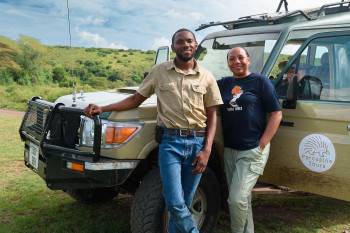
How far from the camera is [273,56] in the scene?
431 cm

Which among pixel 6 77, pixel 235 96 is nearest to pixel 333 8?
pixel 235 96

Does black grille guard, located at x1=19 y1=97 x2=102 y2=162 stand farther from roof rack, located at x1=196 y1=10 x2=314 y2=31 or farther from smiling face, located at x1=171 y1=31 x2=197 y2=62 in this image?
roof rack, located at x1=196 y1=10 x2=314 y2=31

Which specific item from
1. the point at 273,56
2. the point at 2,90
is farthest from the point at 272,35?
the point at 2,90

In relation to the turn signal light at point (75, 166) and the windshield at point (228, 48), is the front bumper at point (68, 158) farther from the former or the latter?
the windshield at point (228, 48)

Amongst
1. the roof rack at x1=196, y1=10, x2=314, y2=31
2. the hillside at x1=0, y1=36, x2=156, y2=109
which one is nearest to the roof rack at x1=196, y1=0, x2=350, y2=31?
the roof rack at x1=196, y1=10, x2=314, y2=31

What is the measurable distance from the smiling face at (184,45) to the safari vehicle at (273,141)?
686 millimetres

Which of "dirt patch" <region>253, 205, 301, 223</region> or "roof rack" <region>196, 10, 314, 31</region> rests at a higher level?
"roof rack" <region>196, 10, 314, 31</region>

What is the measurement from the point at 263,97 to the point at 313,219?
7.15 ft

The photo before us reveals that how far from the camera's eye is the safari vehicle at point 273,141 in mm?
3750

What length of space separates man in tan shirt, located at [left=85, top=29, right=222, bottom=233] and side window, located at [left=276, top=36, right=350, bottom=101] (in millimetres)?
955

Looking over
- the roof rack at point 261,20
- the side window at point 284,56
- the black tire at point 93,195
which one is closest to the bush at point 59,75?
the black tire at point 93,195

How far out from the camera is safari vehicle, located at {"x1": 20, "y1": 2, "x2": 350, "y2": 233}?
3.75 metres

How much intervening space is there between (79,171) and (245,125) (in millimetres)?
1429

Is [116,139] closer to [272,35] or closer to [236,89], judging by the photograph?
[236,89]
